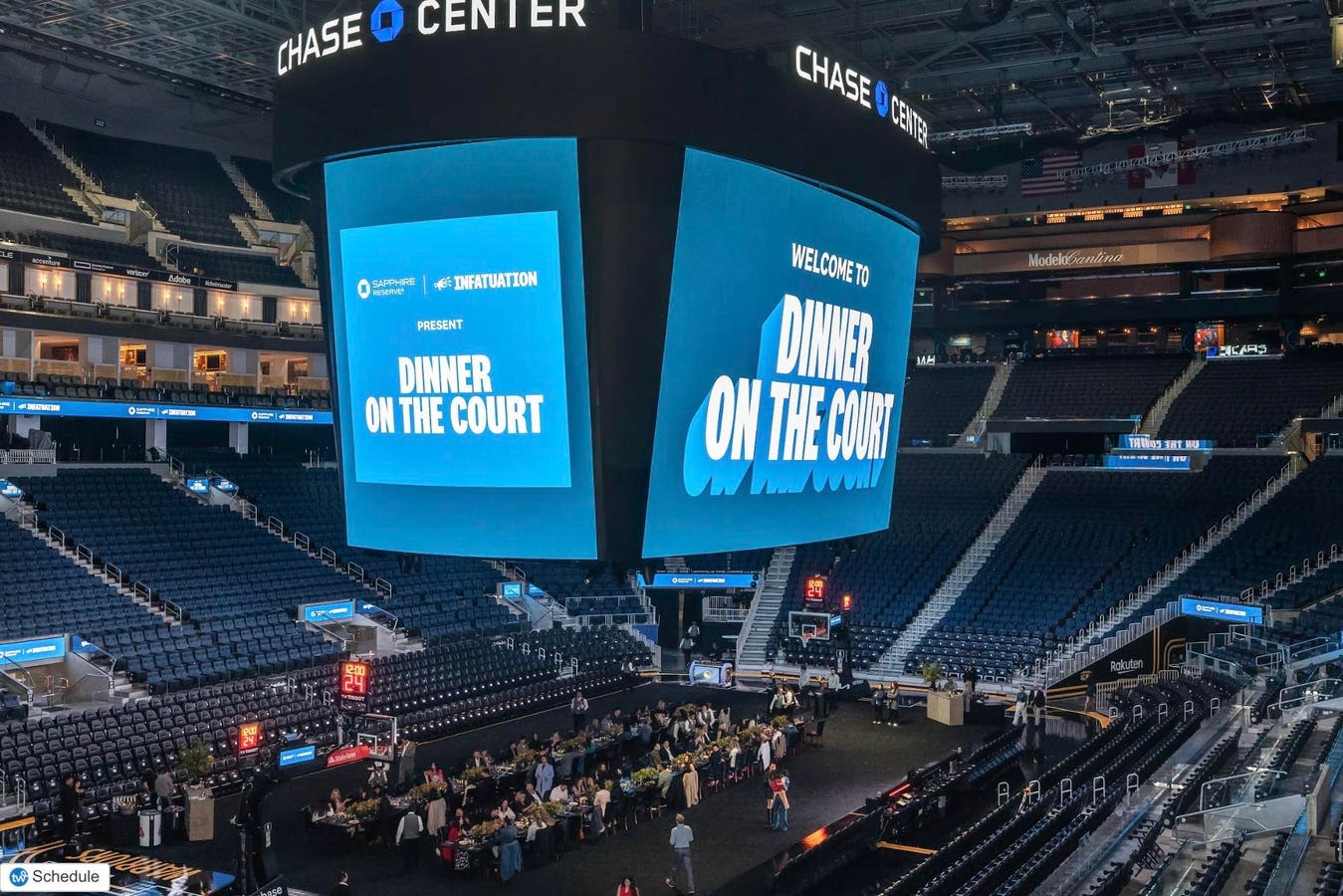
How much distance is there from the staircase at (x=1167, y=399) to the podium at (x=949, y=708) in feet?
63.9

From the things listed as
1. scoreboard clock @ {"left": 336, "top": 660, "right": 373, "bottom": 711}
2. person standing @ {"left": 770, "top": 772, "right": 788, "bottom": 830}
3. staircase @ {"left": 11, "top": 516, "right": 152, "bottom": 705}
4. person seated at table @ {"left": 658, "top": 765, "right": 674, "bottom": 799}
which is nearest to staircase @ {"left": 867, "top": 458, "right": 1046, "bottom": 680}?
person seated at table @ {"left": 658, "top": 765, "right": 674, "bottom": 799}

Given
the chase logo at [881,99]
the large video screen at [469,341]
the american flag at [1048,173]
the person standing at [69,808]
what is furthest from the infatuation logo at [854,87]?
the american flag at [1048,173]

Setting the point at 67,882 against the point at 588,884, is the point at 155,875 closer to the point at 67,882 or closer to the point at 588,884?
the point at 67,882

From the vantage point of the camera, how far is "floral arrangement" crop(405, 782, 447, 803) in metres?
21.2

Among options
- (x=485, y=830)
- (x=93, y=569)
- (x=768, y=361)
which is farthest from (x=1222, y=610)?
(x=93, y=569)

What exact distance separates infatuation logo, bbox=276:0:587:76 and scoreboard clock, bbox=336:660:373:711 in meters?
12.5

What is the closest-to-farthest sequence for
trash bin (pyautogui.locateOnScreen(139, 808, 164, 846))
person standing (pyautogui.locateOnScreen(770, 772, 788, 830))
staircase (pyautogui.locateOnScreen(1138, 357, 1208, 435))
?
trash bin (pyautogui.locateOnScreen(139, 808, 164, 846)) < person standing (pyautogui.locateOnScreen(770, 772, 788, 830)) < staircase (pyautogui.locateOnScreen(1138, 357, 1208, 435))

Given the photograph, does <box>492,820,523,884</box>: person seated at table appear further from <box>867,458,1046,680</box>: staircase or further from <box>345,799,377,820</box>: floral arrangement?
<box>867,458,1046,680</box>: staircase

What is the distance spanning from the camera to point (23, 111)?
4259cm

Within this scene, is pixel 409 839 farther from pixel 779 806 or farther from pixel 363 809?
pixel 779 806

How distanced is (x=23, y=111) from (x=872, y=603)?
102 feet

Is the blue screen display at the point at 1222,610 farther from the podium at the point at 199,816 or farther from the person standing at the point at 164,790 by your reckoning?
the person standing at the point at 164,790

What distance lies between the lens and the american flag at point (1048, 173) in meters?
47.5

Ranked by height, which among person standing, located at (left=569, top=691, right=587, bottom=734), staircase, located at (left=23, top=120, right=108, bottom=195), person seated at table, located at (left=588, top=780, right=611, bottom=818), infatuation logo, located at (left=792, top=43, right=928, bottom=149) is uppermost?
staircase, located at (left=23, top=120, right=108, bottom=195)
